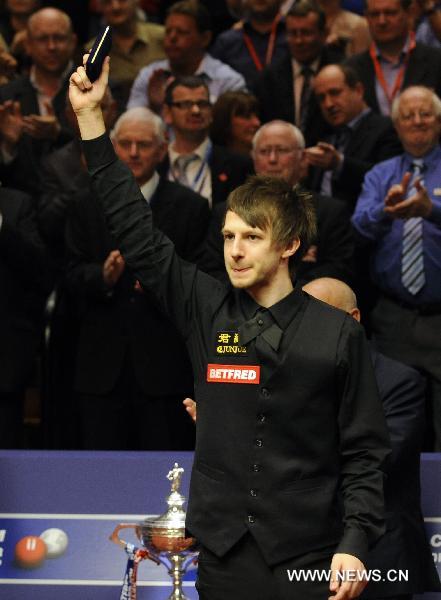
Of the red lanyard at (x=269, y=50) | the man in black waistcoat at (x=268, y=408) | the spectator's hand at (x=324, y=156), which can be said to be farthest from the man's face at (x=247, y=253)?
the red lanyard at (x=269, y=50)

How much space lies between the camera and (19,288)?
6375 millimetres

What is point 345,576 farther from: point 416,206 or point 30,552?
point 416,206

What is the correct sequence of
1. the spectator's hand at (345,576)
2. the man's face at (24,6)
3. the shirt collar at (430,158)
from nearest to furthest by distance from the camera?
the spectator's hand at (345,576), the shirt collar at (430,158), the man's face at (24,6)

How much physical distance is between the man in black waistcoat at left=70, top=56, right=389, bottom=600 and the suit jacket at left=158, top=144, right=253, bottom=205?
12.1 feet

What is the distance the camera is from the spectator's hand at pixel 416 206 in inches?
231

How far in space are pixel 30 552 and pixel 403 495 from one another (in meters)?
1.48

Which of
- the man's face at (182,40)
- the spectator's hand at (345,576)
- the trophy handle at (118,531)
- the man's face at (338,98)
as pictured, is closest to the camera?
the spectator's hand at (345,576)

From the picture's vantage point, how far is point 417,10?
839 centimetres

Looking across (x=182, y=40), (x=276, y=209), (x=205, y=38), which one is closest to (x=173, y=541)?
(x=276, y=209)

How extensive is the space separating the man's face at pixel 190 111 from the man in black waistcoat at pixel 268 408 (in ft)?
12.7

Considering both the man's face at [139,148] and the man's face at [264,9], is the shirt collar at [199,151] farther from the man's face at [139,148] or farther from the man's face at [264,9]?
the man's face at [264,9]

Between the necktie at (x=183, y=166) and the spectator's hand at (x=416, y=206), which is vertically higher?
the necktie at (x=183, y=166)

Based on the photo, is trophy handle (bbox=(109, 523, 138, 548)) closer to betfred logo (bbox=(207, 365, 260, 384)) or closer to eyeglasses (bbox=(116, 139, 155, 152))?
betfred logo (bbox=(207, 365, 260, 384))

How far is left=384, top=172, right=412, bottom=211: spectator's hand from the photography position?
590 cm
